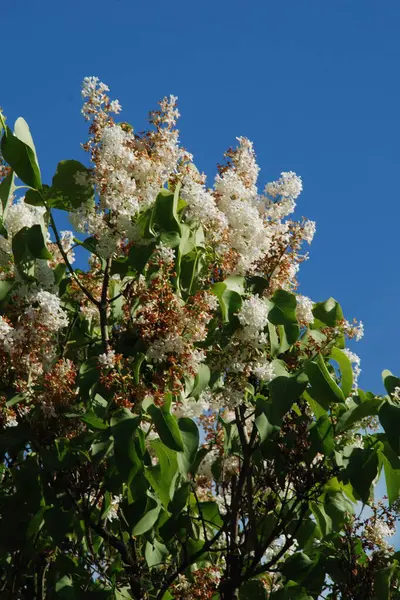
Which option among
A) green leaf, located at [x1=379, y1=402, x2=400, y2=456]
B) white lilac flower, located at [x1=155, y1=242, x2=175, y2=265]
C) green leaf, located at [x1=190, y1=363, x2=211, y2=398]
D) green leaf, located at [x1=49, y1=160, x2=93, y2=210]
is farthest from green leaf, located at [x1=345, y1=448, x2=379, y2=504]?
green leaf, located at [x1=49, y1=160, x2=93, y2=210]

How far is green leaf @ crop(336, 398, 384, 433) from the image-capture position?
3504 mm

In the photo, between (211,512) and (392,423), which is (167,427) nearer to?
(392,423)

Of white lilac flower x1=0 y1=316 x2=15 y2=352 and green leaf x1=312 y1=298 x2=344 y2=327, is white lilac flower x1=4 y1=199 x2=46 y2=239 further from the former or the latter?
green leaf x1=312 y1=298 x2=344 y2=327

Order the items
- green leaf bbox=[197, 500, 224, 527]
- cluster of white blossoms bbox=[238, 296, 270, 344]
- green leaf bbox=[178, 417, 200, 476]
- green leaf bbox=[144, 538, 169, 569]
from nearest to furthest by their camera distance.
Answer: green leaf bbox=[178, 417, 200, 476]
cluster of white blossoms bbox=[238, 296, 270, 344]
green leaf bbox=[144, 538, 169, 569]
green leaf bbox=[197, 500, 224, 527]

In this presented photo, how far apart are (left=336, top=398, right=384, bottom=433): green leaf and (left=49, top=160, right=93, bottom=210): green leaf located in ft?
4.83

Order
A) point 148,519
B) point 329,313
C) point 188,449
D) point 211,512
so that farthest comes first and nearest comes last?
point 211,512
point 329,313
point 148,519
point 188,449

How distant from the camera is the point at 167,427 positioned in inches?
121

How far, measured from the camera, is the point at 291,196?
14.2 feet

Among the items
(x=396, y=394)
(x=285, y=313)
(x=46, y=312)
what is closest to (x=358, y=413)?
(x=396, y=394)

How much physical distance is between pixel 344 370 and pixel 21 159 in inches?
65.5

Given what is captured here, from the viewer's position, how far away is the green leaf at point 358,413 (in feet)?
11.5

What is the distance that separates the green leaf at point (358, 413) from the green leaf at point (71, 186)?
4.83ft

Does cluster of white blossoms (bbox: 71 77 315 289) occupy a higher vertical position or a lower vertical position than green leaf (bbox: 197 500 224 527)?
higher

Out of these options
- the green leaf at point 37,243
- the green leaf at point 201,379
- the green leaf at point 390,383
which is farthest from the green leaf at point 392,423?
the green leaf at point 37,243
